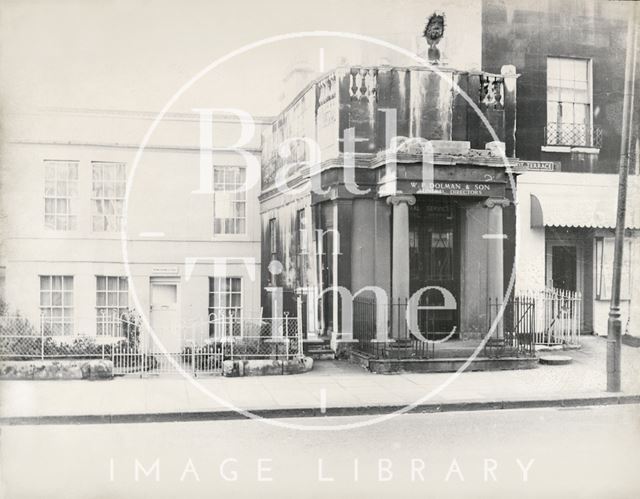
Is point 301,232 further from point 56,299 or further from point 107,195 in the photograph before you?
point 56,299

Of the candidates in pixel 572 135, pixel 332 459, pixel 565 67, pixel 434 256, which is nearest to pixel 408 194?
pixel 434 256

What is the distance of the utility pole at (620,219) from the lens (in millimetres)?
12445

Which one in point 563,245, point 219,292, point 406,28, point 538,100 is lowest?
point 219,292

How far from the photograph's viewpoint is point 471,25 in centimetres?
1902

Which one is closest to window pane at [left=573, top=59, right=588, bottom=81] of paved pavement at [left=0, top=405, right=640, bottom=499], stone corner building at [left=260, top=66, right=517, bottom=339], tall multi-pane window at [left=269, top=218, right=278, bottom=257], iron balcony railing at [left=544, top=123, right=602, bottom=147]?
iron balcony railing at [left=544, top=123, right=602, bottom=147]

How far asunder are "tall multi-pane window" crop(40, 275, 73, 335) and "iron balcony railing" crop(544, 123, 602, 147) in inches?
560

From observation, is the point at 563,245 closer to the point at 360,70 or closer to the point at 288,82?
the point at 360,70

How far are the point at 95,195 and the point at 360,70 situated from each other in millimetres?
9184

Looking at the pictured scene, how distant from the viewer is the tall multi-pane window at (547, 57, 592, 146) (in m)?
19.5

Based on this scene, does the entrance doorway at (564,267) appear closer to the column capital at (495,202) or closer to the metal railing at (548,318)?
the metal railing at (548,318)

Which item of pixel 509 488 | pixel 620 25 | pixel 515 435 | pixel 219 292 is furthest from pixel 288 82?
pixel 509 488

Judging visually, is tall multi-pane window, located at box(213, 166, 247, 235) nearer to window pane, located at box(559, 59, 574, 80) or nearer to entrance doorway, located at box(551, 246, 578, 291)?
entrance doorway, located at box(551, 246, 578, 291)

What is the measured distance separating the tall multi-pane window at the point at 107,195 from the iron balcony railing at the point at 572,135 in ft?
41.0

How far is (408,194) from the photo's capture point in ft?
53.0
